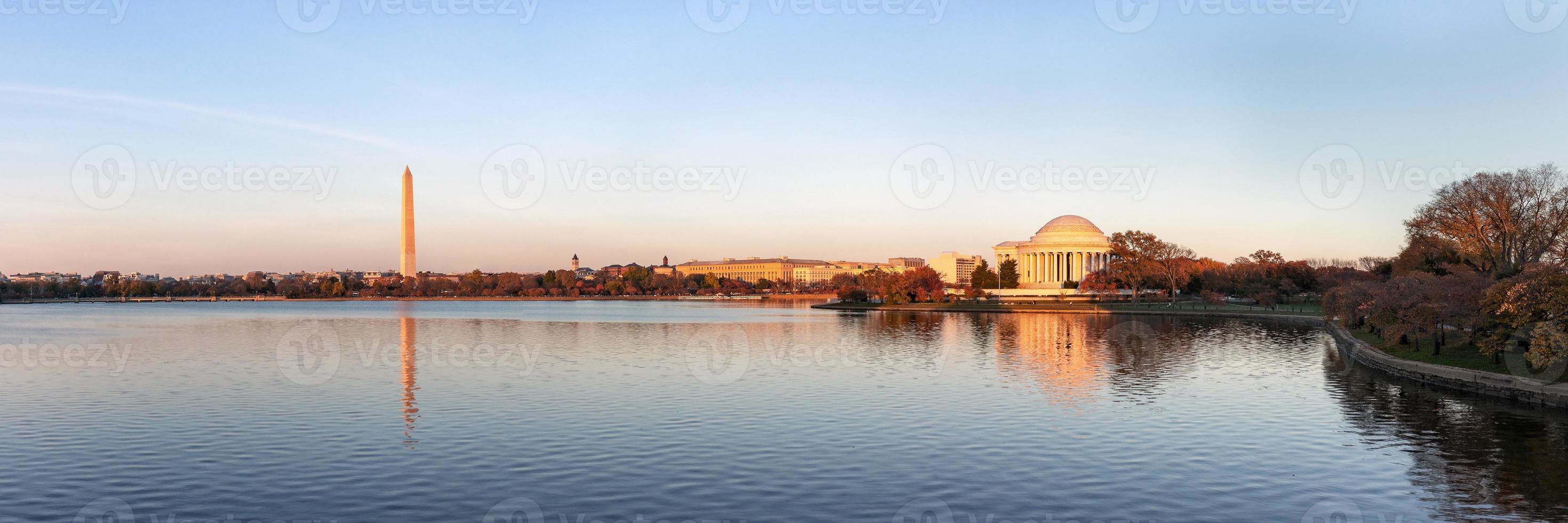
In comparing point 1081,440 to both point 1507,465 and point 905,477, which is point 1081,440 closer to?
point 905,477

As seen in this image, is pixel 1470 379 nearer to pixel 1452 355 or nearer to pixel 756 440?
pixel 1452 355

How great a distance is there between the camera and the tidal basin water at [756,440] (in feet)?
54.2

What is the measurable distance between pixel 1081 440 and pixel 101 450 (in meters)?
20.4

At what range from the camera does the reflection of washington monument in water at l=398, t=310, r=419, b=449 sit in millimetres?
23522

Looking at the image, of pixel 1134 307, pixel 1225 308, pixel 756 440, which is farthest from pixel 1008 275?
pixel 756 440

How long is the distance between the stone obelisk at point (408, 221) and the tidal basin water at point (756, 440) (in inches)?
4563

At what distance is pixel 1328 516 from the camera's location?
16.0m

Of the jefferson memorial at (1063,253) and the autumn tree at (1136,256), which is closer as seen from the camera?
the autumn tree at (1136,256)

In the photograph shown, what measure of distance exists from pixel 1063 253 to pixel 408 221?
103671mm

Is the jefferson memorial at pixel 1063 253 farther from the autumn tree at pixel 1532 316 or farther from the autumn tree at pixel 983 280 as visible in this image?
the autumn tree at pixel 1532 316

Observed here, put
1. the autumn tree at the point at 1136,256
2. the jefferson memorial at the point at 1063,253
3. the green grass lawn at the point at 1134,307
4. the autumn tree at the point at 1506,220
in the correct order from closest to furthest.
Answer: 1. the autumn tree at the point at 1506,220
2. the green grass lawn at the point at 1134,307
3. the autumn tree at the point at 1136,256
4. the jefferson memorial at the point at 1063,253

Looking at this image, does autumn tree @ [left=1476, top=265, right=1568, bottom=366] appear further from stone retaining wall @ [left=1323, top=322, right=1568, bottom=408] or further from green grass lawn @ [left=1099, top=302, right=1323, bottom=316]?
green grass lawn @ [left=1099, top=302, right=1323, bottom=316]

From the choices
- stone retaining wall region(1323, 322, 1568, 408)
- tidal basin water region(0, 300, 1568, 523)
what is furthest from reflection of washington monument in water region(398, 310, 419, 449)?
stone retaining wall region(1323, 322, 1568, 408)

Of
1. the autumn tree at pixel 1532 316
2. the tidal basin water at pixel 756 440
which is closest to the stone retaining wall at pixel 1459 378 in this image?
the autumn tree at pixel 1532 316
